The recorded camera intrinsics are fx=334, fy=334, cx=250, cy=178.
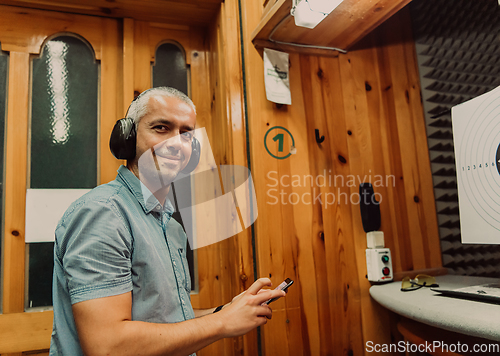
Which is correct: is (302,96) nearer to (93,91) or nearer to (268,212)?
(268,212)

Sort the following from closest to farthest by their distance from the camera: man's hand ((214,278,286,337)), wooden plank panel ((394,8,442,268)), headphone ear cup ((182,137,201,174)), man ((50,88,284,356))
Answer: man ((50,88,284,356)) < man's hand ((214,278,286,337)) < headphone ear cup ((182,137,201,174)) < wooden plank panel ((394,8,442,268))

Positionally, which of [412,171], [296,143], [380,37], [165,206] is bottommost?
[165,206]

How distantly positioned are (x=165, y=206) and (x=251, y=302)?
0.42m

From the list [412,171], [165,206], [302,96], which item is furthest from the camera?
[412,171]

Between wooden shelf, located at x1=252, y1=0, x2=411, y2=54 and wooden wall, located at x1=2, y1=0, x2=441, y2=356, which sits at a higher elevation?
wooden shelf, located at x1=252, y1=0, x2=411, y2=54

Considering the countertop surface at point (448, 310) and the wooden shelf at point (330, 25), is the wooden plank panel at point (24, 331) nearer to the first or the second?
the countertop surface at point (448, 310)

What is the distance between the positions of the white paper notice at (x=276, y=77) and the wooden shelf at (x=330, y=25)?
2.0 inches

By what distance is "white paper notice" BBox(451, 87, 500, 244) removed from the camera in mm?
1030

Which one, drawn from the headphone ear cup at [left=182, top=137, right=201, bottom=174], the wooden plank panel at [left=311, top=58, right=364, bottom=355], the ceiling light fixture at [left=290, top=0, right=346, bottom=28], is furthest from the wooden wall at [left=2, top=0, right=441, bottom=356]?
the ceiling light fixture at [left=290, top=0, right=346, bottom=28]

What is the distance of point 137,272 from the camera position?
2.65 ft

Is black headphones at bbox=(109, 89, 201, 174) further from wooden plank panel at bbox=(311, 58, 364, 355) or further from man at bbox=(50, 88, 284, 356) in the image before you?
wooden plank panel at bbox=(311, 58, 364, 355)

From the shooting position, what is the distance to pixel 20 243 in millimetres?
1325

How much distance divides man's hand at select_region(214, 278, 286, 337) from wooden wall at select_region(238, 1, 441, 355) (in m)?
0.43

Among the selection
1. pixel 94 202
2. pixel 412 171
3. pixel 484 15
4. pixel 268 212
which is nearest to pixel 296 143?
pixel 268 212
